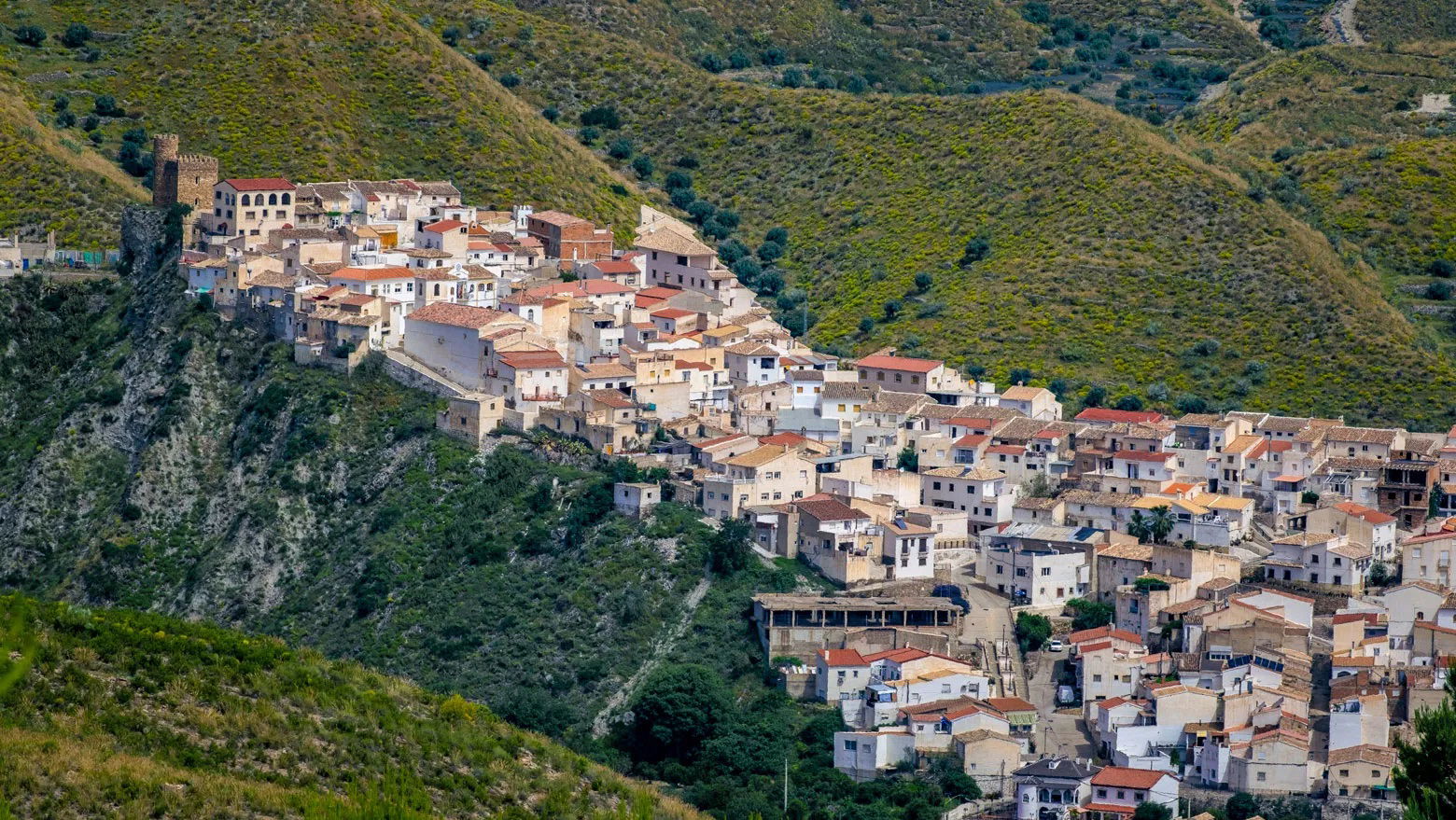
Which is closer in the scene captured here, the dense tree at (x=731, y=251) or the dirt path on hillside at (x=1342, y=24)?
the dense tree at (x=731, y=251)

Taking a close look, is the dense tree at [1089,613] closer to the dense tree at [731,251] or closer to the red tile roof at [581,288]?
the red tile roof at [581,288]

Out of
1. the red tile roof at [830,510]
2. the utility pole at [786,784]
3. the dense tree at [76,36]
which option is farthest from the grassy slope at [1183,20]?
the utility pole at [786,784]

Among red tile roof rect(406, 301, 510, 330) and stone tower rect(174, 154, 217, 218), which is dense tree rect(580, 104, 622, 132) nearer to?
stone tower rect(174, 154, 217, 218)

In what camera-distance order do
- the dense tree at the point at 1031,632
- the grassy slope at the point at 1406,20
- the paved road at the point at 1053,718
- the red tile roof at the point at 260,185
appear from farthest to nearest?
the grassy slope at the point at 1406,20
the red tile roof at the point at 260,185
the dense tree at the point at 1031,632
the paved road at the point at 1053,718

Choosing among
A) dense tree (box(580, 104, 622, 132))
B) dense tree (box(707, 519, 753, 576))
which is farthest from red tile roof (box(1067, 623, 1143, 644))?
dense tree (box(580, 104, 622, 132))

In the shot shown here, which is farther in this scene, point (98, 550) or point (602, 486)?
point (98, 550)

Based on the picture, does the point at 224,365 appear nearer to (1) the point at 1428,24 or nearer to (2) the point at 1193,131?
(2) the point at 1193,131

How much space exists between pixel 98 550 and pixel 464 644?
455 inches

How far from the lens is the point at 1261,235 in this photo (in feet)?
275

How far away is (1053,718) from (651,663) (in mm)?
7966

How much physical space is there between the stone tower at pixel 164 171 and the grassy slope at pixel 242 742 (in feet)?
120

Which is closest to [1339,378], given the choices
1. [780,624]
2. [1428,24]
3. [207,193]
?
[780,624]

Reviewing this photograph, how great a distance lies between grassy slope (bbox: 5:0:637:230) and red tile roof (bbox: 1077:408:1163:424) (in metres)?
21.3

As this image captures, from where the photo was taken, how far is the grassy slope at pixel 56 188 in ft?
255
